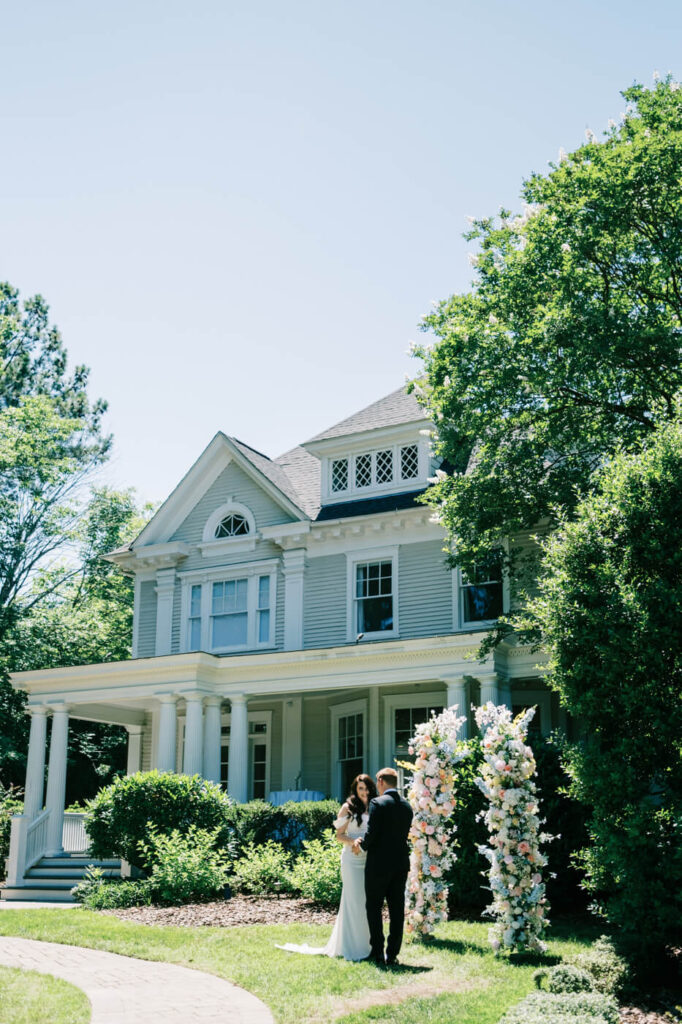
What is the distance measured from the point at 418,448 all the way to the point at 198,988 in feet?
47.9

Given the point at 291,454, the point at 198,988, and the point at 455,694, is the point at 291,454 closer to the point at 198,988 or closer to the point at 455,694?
the point at 455,694

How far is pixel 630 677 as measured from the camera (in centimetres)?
787

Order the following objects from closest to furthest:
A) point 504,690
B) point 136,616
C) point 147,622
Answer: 1. point 504,690
2. point 147,622
3. point 136,616

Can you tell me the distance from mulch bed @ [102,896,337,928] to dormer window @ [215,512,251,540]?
10.8 m

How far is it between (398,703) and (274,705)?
3750mm

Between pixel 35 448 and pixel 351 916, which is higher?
pixel 35 448

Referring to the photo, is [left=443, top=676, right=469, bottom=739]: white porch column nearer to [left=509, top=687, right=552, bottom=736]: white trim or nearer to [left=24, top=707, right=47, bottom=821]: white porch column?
[left=509, top=687, right=552, bottom=736]: white trim

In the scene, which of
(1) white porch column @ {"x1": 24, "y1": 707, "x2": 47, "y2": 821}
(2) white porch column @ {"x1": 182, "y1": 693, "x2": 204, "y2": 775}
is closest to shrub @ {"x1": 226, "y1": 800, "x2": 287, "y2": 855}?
(2) white porch column @ {"x1": 182, "y1": 693, "x2": 204, "y2": 775}

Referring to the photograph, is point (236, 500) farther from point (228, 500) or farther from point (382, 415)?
point (382, 415)

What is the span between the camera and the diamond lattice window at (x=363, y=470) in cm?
2183

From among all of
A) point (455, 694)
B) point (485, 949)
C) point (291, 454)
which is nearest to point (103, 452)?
point (291, 454)

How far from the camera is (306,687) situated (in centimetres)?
1870

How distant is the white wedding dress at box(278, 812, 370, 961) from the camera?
898 centimetres

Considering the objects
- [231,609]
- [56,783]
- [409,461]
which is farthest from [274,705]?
[409,461]
